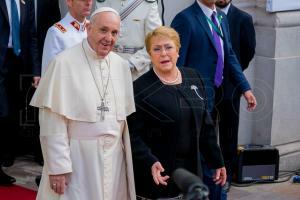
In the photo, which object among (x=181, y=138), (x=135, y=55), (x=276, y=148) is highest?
(x=135, y=55)

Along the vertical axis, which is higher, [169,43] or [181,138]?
[169,43]

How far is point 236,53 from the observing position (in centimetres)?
679

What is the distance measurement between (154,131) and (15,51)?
2450 millimetres

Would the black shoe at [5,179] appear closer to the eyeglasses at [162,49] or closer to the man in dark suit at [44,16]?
the man in dark suit at [44,16]

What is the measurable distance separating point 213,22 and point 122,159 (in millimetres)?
1898

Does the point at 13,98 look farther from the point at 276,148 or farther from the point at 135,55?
the point at 276,148

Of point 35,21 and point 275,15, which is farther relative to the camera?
point 275,15

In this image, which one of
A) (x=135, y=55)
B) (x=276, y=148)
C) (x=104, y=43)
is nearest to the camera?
(x=104, y=43)

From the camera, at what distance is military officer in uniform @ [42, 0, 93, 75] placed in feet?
18.0

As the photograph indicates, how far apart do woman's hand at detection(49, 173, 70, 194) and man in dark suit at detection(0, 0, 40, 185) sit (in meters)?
2.16

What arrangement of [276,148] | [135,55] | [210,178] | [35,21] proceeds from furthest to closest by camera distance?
[276,148]
[35,21]
[135,55]
[210,178]

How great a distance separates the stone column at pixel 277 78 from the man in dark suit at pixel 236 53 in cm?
76

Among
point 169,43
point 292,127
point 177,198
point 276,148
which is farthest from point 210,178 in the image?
point 292,127

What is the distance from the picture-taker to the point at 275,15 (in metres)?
7.59
